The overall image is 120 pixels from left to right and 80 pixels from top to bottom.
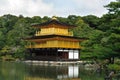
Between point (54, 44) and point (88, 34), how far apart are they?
10789mm

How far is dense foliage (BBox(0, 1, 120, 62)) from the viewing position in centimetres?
1800

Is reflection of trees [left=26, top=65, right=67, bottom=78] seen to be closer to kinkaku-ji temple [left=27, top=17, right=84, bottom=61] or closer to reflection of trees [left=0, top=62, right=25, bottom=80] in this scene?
reflection of trees [left=0, top=62, right=25, bottom=80]

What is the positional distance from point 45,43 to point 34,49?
11.8ft

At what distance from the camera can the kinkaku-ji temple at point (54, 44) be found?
4544 cm

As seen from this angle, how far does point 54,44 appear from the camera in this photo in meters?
45.5

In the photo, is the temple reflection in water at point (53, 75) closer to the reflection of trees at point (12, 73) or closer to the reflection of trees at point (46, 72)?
the reflection of trees at point (46, 72)

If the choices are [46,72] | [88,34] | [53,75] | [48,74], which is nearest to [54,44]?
[88,34]

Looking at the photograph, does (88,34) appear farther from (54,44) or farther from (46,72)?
(46,72)

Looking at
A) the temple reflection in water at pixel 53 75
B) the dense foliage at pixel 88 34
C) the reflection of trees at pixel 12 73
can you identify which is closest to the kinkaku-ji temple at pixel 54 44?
the dense foliage at pixel 88 34

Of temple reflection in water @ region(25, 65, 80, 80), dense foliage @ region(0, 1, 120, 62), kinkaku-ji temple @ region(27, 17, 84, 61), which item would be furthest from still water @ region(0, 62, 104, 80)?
kinkaku-ji temple @ region(27, 17, 84, 61)

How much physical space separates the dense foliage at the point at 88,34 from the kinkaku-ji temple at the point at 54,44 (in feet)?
10.5

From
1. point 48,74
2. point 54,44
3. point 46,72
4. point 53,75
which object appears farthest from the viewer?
point 54,44

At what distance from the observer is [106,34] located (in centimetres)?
1936

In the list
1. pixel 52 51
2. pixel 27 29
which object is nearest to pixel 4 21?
pixel 27 29
